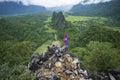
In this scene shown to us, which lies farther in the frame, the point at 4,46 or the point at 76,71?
the point at 4,46

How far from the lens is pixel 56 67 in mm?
32000

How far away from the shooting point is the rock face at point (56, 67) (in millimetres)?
30473

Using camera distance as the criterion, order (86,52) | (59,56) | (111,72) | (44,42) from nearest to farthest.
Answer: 1. (59,56)
2. (111,72)
3. (86,52)
4. (44,42)

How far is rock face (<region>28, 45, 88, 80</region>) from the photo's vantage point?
100.0 feet

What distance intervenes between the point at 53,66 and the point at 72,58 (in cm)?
463

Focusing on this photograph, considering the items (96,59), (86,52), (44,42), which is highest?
(96,59)

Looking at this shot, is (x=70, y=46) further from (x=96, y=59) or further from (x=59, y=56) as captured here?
(x=59, y=56)

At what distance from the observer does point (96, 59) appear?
55.7 meters

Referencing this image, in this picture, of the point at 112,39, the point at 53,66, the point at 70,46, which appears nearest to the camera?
the point at 53,66

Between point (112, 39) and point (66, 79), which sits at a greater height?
point (66, 79)

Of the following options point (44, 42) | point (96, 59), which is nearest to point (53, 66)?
point (96, 59)

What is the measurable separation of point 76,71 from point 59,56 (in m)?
4.38

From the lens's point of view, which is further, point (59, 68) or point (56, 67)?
point (56, 67)

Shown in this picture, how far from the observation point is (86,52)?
9388 centimetres
